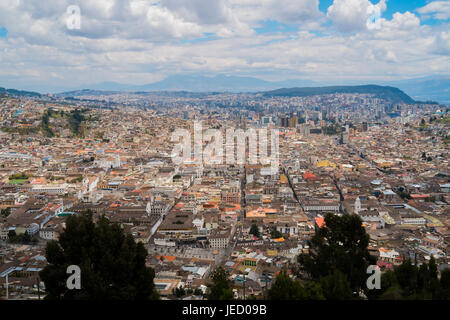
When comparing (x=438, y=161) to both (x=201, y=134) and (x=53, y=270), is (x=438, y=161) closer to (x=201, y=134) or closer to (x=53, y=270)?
(x=201, y=134)

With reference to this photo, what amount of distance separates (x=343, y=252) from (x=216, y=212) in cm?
826

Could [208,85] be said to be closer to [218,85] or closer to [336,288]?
[218,85]

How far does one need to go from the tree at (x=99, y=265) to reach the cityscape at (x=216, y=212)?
16mm

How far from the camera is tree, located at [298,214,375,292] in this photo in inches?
203

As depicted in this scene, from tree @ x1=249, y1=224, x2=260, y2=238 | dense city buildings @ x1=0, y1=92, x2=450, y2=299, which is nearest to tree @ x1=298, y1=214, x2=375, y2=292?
dense city buildings @ x1=0, y1=92, x2=450, y2=299

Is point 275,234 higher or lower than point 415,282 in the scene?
lower

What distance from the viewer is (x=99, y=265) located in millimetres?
4836

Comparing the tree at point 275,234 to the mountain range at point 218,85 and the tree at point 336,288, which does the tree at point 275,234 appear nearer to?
the tree at point 336,288

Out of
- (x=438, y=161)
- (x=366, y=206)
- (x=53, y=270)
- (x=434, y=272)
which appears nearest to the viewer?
(x=53, y=270)

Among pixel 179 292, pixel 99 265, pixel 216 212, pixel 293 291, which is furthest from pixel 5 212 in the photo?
pixel 293 291
